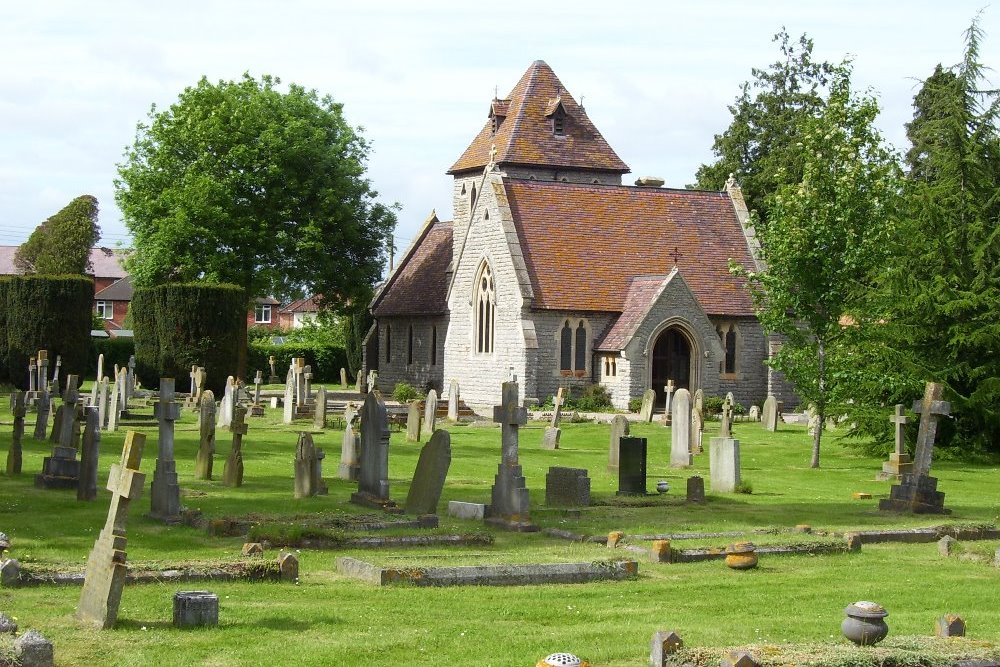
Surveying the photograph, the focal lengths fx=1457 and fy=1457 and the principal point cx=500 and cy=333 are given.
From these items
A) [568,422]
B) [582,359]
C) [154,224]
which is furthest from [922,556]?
[154,224]

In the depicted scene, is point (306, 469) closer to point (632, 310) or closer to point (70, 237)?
point (632, 310)

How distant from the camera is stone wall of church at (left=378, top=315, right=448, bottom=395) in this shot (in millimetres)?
55250

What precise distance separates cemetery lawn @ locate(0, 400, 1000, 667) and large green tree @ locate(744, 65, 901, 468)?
5.06 m

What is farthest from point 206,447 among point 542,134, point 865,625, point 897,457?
point 542,134

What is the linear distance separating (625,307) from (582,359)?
7.39 ft

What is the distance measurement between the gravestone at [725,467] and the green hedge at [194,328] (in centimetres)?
2995

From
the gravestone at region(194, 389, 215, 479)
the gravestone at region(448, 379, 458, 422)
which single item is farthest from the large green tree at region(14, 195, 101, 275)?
the gravestone at region(194, 389, 215, 479)

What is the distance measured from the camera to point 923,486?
20.8m

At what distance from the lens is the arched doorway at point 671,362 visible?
48250mm

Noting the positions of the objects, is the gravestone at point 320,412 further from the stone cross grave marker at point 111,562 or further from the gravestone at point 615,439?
the stone cross grave marker at point 111,562

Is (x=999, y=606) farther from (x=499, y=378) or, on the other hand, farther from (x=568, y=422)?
(x=499, y=378)

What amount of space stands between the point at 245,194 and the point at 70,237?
27303mm

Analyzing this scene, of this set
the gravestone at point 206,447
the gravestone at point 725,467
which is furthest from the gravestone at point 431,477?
the gravestone at point 725,467

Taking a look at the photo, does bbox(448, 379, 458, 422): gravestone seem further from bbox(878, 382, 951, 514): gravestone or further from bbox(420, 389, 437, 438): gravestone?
bbox(878, 382, 951, 514): gravestone
